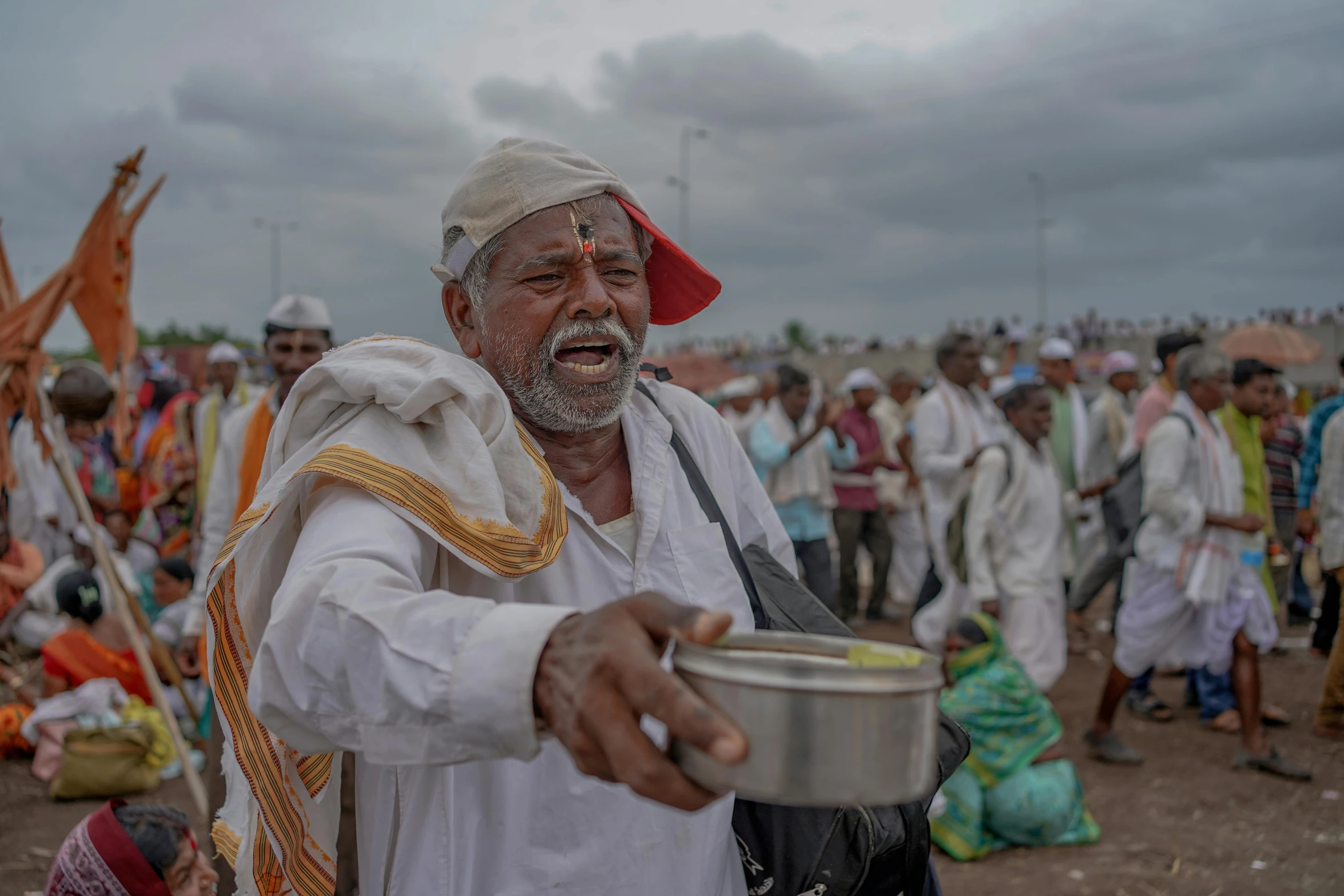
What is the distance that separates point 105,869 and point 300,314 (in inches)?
99.1

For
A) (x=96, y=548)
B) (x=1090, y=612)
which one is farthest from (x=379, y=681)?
(x=1090, y=612)

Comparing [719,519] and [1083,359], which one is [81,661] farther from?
[1083,359]

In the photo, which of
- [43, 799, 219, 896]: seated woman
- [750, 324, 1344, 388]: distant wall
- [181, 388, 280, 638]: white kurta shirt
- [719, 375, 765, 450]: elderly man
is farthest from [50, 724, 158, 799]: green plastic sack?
[750, 324, 1344, 388]: distant wall

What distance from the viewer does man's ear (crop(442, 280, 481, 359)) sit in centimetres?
200

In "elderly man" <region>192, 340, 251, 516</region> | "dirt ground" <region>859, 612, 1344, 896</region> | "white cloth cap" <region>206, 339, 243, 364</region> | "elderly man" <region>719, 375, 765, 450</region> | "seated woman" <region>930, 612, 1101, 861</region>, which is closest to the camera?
"dirt ground" <region>859, 612, 1344, 896</region>

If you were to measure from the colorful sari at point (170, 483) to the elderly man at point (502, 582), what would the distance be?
20.0 ft

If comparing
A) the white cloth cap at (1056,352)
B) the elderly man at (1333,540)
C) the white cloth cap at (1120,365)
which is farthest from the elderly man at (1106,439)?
the white cloth cap at (1120,365)

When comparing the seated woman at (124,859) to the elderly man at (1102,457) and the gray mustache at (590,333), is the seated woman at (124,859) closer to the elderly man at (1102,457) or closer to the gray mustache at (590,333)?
the gray mustache at (590,333)

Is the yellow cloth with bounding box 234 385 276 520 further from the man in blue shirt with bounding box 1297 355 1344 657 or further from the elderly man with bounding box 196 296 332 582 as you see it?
the man in blue shirt with bounding box 1297 355 1344 657

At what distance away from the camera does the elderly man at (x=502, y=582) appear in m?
1.01

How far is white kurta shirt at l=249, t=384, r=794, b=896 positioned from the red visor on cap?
201 mm

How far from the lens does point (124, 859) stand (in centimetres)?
297

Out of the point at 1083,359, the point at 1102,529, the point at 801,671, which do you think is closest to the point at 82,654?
the point at 801,671

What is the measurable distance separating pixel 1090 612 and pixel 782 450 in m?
3.68
